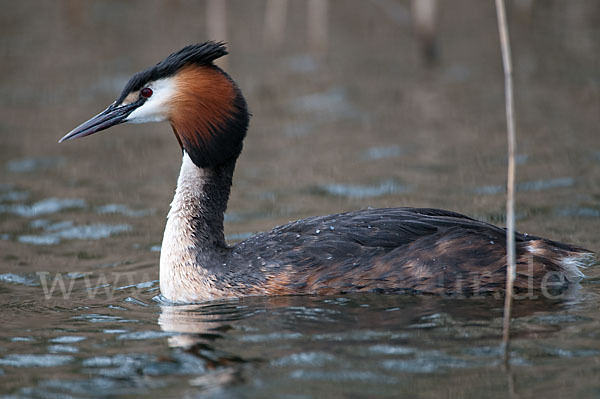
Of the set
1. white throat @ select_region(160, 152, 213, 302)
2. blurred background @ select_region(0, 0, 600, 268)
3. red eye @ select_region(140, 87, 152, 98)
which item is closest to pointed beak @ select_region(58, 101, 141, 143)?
red eye @ select_region(140, 87, 152, 98)

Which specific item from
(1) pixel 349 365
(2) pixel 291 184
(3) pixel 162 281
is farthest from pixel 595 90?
(1) pixel 349 365

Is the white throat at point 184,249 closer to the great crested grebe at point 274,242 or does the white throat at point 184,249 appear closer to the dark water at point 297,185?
the great crested grebe at point 274,242

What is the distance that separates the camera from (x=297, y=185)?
391 inches

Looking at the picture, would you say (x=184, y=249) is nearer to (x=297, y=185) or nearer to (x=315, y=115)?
(x=297, y=185)

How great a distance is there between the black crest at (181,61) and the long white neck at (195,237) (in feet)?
2.18

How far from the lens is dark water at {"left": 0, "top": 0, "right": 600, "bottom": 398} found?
5227 millimetres

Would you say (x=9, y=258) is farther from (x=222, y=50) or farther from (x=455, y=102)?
(x=455, y=102)

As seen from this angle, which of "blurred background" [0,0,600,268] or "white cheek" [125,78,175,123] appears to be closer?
"white cheek" [125,78,175,123]

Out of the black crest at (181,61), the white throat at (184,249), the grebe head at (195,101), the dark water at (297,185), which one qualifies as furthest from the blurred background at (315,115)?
the black crest at (181,61)

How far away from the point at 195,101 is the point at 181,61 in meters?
0.31

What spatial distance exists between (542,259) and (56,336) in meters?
3.37

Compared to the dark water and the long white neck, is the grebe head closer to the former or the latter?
the long white neck

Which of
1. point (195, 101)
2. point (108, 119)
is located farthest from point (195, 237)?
point (108, 119)

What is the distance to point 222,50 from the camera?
682cm
